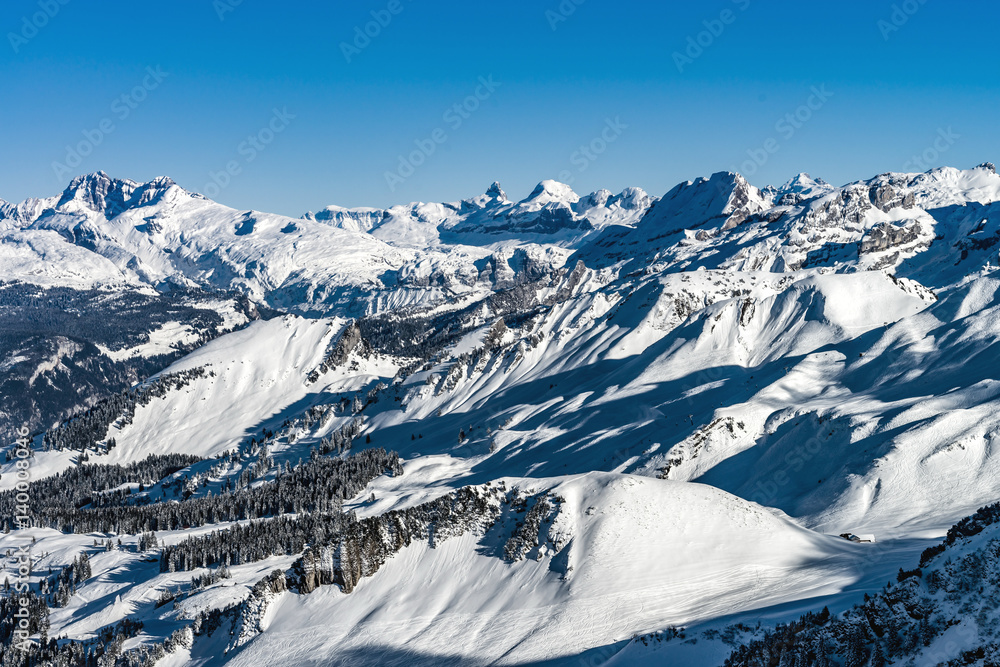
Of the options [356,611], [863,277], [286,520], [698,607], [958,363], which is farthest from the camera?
[863,277]

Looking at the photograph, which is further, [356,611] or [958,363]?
[958,363]

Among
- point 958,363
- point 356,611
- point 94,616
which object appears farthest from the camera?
point 958,363

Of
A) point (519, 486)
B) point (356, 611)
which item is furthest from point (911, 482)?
point (356, 611)

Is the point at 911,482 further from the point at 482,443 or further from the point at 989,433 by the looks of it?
the point at 482,443

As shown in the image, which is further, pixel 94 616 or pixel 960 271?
pixel 960 271

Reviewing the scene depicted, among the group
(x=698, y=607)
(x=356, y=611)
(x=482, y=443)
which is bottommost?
(x=698, y=607)

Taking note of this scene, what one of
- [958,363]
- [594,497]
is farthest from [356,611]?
[958,363]

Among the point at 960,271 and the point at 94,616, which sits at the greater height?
the point at 960,271

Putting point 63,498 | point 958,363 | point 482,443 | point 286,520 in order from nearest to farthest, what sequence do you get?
point 958,363
point 286,520
point 482,443
point 63,498

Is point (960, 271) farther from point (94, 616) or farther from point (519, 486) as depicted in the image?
point (94, 616)
